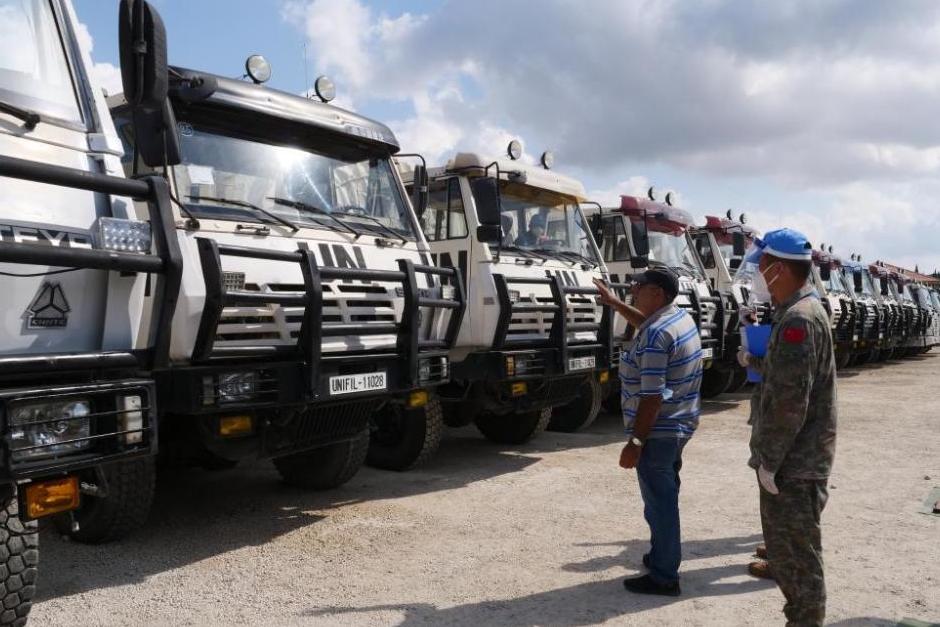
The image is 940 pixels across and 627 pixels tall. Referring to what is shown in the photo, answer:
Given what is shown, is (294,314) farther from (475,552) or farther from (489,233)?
(489,233)

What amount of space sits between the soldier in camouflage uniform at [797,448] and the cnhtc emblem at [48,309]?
266cm

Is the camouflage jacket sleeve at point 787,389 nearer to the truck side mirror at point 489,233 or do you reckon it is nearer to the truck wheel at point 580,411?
the truck side mirror at point 489,233

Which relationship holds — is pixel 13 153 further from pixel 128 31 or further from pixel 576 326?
pixel 576 326

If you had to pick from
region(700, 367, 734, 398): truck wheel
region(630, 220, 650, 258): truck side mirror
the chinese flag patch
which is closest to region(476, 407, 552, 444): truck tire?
region(630, 220, 650, 258): truck side mirror

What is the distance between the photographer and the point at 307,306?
4.34m

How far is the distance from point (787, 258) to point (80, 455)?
2.77 metres

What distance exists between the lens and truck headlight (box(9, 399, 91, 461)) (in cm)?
270

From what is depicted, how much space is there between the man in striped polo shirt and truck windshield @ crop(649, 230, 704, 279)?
6084 mm

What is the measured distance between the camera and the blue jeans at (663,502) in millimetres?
3943

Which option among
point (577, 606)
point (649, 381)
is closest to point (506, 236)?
point (649, 381)

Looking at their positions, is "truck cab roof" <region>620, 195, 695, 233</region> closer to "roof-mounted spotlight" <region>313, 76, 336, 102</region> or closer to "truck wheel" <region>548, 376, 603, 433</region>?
"truck wheel" <region>548, 376, 603, 433</region>

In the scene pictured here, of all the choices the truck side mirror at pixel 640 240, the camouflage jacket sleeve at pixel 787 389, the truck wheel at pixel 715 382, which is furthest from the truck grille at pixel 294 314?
the truck wheel at pixel 715 382

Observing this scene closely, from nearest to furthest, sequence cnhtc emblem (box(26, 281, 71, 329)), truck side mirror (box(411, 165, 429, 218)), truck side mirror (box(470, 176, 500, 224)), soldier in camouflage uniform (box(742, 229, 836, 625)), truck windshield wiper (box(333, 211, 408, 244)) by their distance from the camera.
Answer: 1. cnhtc emblem (box(26, 281, 71, 329))
2. soldier in camouflage uniform (box(742, 229, 836, 625))
3. truck windshield wiper (box(333, 211, 408, 244))
4. truck side mirror (box(411, 165, 429, 218))
5. truck side mirror (box(470, 176, 500, 224))

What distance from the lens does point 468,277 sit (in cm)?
686
